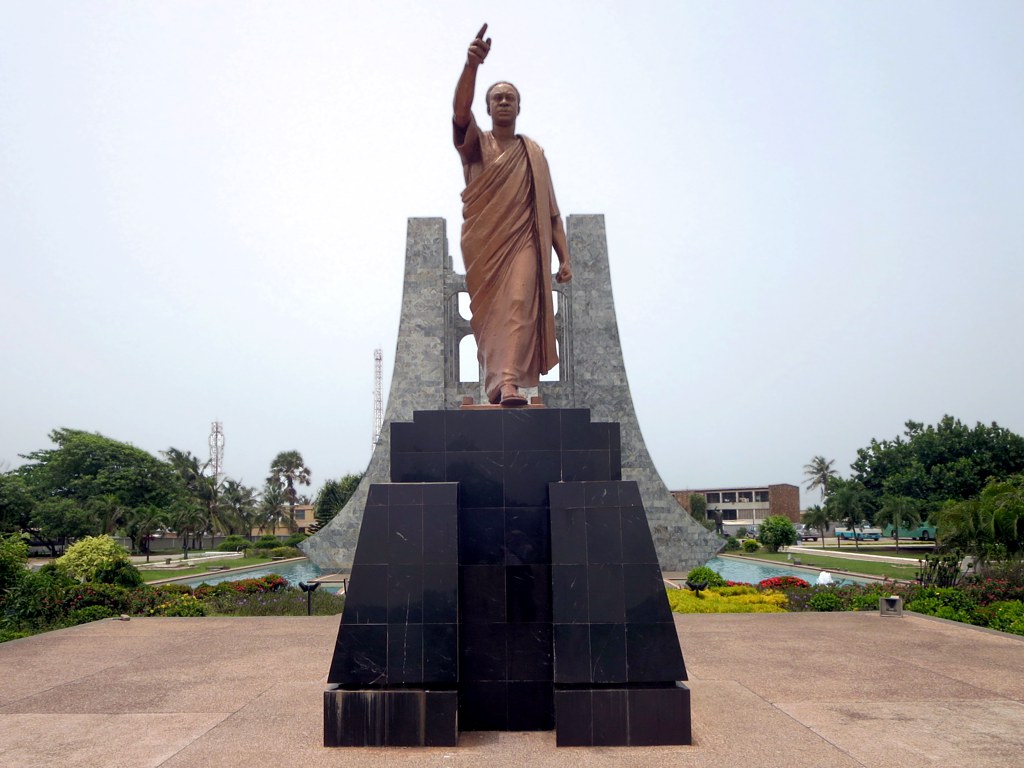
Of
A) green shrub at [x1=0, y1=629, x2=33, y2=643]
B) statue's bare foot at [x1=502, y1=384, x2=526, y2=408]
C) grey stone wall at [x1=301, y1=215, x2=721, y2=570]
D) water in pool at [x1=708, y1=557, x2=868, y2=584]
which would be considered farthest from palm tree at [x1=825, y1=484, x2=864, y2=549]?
statue's bare foot at [x1=502, y1=384, x2=526, y2=408]

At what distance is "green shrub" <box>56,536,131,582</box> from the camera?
13.7 metres

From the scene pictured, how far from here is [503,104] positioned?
21.6ft

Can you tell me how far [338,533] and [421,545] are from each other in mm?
19599

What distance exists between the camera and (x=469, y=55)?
6102 millimetres

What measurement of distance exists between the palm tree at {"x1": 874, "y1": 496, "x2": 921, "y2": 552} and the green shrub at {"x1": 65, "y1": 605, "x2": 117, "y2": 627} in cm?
3537

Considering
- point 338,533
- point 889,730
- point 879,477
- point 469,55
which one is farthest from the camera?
point 879,477

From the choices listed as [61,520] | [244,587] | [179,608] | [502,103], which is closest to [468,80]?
[502,103]

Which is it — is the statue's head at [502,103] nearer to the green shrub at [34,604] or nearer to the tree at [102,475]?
the green shrub at [34,604]

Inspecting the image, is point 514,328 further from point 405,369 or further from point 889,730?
point 405,369

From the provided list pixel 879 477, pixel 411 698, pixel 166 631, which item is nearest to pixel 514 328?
pixel 411 698

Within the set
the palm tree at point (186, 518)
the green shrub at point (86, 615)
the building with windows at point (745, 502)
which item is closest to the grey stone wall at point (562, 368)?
the green shrub at point (86, 615)

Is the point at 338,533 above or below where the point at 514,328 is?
below

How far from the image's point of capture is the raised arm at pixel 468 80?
6.07 m

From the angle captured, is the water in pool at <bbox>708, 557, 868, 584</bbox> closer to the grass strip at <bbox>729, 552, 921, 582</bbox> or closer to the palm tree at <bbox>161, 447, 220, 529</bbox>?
the grass strip at <bbox>729, 552, 921, 582</bbox>
